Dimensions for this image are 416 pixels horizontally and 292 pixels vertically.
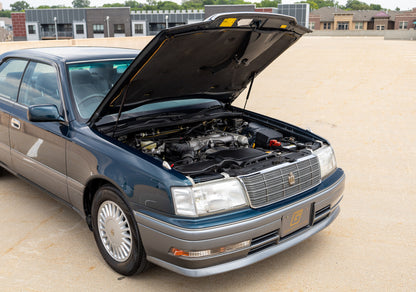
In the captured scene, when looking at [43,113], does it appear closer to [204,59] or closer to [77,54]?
[77,54]

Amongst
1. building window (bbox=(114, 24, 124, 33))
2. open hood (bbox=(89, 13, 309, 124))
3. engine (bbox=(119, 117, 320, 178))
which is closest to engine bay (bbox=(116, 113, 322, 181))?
engine (bbox=(119, 117, 320, 178))

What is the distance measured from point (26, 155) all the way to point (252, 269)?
8.13 ft

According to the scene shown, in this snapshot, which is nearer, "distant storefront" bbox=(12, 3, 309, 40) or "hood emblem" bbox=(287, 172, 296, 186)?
"hood emblem" bbox=(287, 172, 296, 186)

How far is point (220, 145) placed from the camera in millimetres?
3869

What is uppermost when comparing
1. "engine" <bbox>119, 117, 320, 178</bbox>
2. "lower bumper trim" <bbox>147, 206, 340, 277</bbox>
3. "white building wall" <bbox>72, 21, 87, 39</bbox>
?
→ "white building wall" <bbox>72, 21, 87, 39</bbox>

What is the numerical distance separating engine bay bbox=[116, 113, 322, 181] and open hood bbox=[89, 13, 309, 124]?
0.32 metres

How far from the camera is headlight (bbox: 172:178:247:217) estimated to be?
2.67 metres

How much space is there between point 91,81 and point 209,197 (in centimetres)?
182

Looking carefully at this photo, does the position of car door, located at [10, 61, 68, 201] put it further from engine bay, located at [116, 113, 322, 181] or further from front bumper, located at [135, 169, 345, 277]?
front bumper, located at [135, 169, 345, 277]

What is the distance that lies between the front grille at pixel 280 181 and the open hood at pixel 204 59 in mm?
1133

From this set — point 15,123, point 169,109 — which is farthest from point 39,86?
point 169,109

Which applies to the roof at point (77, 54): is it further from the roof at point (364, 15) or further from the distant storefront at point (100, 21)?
the roof at point (364, 15)

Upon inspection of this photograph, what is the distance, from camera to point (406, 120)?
8.47 m

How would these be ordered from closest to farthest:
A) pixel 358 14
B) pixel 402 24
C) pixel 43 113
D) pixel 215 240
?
pixel 215 240, pixel 43 113, pixel 402 24, pixel 358 14
